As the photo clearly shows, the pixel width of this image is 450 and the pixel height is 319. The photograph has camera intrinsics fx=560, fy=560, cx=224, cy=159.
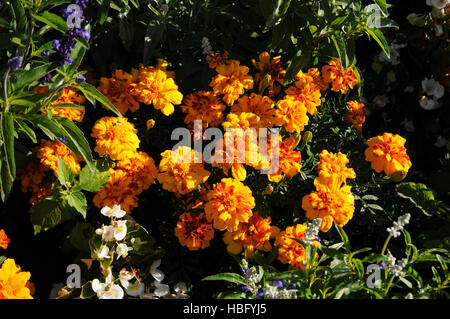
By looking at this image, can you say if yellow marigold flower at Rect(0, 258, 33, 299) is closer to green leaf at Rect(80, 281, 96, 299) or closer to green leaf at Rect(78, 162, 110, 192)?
green leaf at Rect(80, 281, 96, 299)

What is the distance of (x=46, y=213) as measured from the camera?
6.38ft

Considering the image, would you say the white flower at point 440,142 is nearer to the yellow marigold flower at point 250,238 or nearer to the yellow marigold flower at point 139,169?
the yellow marigold flower at point 250,238

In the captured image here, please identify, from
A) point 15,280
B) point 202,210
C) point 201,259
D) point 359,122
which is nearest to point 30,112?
point 15,280

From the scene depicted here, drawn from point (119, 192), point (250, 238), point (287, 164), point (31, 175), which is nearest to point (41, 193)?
point (31, 175)

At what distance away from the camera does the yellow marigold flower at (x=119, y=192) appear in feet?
6.42

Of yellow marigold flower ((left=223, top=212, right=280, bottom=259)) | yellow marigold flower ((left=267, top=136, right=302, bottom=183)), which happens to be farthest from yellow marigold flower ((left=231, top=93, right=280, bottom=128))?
yellow marigold flower ((left=223, top=212, right=280, bottom=259))

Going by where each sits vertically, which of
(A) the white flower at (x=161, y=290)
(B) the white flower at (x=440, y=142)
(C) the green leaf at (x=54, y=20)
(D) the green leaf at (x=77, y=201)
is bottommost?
(A) the white flower at (x=161, y=290)

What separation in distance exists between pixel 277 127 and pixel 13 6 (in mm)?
1041

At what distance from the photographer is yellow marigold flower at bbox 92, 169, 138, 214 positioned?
196 centimetres

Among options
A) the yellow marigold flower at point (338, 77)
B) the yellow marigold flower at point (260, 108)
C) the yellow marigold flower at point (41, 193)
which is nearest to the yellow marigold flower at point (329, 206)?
the yellow marigold flower at point (260, 108)

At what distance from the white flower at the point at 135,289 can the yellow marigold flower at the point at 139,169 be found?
330 millimetres

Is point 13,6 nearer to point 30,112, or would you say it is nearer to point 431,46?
point 30,112

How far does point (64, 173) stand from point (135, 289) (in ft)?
1.55

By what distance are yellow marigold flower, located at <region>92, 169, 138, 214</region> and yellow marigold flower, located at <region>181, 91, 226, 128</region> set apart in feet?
1.09
